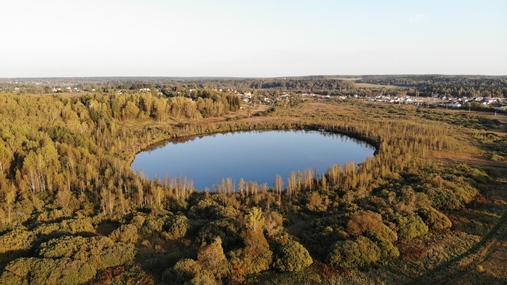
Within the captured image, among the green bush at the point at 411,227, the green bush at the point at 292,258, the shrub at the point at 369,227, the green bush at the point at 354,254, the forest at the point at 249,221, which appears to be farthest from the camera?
the green bush at the point at 411,227

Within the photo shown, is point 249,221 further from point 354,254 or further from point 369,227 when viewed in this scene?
point 369,227

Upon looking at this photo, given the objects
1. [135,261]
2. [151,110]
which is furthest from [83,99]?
[135,261]

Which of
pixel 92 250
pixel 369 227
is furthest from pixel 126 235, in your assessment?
pixel 369 227

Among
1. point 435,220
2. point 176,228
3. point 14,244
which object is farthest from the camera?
point 435,220

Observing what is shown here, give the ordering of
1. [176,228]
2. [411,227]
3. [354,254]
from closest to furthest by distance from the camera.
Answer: [354,254]
[411,227]
[176,228]

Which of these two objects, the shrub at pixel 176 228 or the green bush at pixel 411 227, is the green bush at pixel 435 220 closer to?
the green bush at pixel 411 227

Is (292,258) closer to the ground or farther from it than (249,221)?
closer to the ground

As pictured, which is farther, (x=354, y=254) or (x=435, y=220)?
(x=435, y=220)

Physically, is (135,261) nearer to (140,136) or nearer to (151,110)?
(140,136)

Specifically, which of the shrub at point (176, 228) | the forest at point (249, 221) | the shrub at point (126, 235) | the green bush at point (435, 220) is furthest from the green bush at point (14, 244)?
the green bush at point (435, 220)
